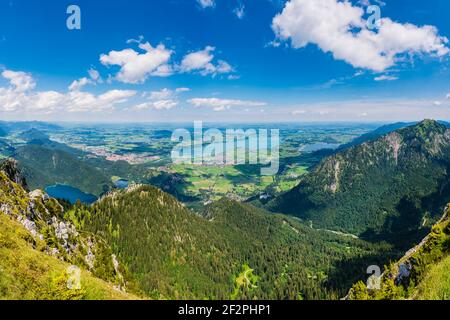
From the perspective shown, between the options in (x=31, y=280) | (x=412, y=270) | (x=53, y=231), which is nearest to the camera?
(x=31, y=280)

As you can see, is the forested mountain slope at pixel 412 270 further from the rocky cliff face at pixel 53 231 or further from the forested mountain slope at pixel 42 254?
the rocky cliff face at pixel 53 231

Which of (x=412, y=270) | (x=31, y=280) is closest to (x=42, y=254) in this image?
(x=31, y=280)

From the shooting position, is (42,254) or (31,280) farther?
(42,254)

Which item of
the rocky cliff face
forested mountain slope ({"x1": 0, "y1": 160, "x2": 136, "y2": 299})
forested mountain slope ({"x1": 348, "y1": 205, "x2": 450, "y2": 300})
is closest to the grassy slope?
forested mountain slope ({"x1": 0, "y1": 160, "x2": 136, "y2": 299})

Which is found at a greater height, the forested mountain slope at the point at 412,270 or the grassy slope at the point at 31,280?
the grassy slope at the point at 31,280

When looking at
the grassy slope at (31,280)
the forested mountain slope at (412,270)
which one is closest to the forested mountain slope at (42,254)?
the grassy slope at (31,280)

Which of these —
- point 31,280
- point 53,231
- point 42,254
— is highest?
point 31,280

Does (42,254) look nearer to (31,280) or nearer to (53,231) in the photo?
(31,280)
